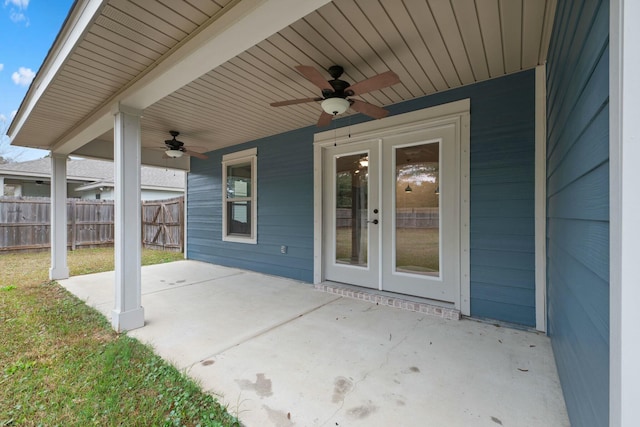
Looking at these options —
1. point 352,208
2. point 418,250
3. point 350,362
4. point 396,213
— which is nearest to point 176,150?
point 352,208

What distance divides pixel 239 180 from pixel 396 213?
10.9ft

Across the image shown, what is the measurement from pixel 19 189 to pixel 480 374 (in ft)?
55.7

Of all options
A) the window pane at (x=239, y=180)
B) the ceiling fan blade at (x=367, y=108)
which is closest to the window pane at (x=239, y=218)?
the window pane at (x=239, y=180)

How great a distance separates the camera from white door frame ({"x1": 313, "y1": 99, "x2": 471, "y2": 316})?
2982 mm

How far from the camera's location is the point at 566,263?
5.13 feet

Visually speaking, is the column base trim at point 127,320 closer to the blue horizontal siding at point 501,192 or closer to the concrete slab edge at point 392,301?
the concrete slab edge at point 392,301

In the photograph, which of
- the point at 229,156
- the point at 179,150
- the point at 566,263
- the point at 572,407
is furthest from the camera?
the point at 229,156

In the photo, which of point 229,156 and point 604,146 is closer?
point 604,146

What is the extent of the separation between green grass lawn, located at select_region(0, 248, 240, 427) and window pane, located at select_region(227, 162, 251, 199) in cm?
294

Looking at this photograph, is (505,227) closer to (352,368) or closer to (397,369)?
(397,369)

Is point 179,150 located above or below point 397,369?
above

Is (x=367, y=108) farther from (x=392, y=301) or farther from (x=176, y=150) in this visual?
(x=176, y=150)

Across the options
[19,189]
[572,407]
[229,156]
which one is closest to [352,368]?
[572,407]

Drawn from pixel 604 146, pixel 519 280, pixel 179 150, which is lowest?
pixel 519 280
